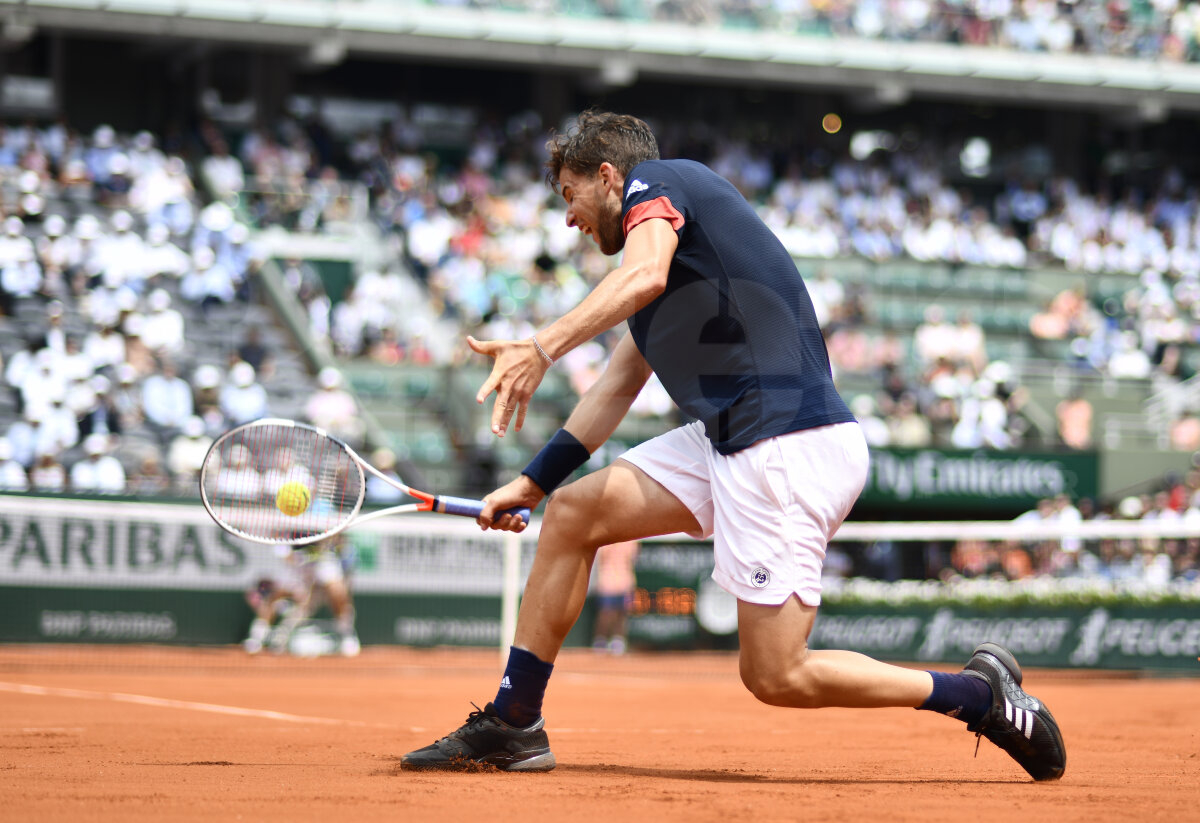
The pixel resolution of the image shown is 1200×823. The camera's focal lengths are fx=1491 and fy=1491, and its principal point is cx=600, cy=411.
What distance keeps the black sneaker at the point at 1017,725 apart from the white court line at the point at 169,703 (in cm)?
361

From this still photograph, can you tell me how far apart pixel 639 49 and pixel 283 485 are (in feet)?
63.3

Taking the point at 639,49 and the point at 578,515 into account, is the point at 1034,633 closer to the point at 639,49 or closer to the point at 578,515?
the point at 578,515

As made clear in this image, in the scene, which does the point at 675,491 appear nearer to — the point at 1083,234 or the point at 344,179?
the point at 344,179

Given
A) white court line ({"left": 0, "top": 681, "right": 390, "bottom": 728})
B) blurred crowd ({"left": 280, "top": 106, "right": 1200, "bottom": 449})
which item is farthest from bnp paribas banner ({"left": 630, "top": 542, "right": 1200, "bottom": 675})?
white court line ({"left": 0, "top": 681, "right": 390, "bottom": 728})

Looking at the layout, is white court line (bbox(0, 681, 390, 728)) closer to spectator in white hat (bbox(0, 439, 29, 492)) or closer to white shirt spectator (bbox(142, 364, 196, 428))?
spectator in white hat (bbox(0, 439, 29, 492))

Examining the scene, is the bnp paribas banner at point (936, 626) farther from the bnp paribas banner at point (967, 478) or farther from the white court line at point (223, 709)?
the white court line at point (223, 709)

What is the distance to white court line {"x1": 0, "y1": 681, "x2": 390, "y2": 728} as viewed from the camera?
8.00 metres

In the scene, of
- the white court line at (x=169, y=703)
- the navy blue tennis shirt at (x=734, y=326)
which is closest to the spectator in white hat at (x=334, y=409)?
the white court line at (x=169, y=703)

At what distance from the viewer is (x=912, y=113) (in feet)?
94.3

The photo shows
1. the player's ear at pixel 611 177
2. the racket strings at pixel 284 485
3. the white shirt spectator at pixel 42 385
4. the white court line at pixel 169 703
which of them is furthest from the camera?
the white shirt spectator at pixel 42 385

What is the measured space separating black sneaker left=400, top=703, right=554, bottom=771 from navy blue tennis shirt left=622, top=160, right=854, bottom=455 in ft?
Answer: 4.00

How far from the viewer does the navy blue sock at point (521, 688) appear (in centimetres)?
507

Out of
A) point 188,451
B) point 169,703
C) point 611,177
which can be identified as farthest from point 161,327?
point 611,177

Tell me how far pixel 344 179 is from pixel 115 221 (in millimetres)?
5368
